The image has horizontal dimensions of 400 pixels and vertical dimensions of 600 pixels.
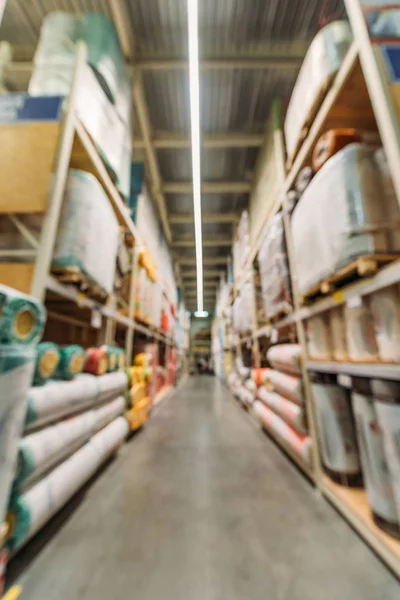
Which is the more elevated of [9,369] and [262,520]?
[9,369]

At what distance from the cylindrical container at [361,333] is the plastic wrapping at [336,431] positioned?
417 mm

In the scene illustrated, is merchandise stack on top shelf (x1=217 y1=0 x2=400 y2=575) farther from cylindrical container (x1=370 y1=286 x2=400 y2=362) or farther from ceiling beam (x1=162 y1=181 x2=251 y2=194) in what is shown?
ceiling beam (x1=162 y1=181 x2=251 y2=194)

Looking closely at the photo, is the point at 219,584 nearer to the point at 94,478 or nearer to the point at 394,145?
the point at 94,478

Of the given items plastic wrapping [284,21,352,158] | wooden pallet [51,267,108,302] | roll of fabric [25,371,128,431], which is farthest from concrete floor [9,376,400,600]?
plastic wrapping [284,21,352,158]

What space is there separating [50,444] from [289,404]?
82.3 inches

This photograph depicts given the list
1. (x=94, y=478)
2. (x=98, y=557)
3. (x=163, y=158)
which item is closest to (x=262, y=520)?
(x=98, y=557)

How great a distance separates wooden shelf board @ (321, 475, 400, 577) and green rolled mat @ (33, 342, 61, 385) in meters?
1.97

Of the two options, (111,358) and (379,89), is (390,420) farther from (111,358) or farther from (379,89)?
(111,358)

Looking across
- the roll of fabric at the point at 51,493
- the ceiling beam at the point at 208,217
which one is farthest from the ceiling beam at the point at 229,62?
the roll of fabric at the point at 51,493

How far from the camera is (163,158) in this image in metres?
5.79

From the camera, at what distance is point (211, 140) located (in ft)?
16.4

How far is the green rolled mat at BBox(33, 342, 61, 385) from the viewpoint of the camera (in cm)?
134

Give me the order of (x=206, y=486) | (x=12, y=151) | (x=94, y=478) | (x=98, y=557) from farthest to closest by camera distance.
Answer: (x=94, y=478)
(x=206, y=486)
(x=12, y=151)
(x=98, y=557)

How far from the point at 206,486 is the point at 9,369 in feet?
5.45
